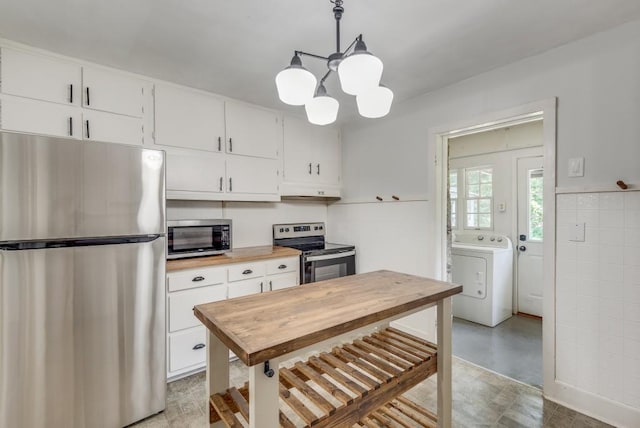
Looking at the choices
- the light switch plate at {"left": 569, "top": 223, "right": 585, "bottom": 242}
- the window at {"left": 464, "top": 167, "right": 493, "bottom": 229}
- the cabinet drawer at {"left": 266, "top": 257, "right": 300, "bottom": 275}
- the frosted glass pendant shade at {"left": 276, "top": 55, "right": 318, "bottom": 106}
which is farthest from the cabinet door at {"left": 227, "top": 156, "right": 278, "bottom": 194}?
the window at {"left": 464, "top": 167, "right": 493, "bottom": 229}

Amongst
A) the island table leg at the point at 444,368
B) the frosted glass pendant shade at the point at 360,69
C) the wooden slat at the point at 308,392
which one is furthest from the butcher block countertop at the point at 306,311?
the frosted glass pendant shade at the point at 360,69

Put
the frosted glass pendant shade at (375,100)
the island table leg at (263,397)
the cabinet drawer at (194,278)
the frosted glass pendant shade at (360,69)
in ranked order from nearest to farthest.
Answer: the island table leg at (263,397) < the frosted glass pendant shade at (360,69) < the frosted glass pendant shade at (375,100) < the cabinet drawer at (194,278)

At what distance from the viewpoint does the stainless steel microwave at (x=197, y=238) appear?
2.49 metres

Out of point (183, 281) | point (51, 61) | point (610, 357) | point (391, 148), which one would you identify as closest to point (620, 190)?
point (610, 357)

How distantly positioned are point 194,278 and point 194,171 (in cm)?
94

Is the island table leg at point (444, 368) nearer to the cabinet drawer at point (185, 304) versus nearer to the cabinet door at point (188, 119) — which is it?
the cabinet drawer at point (185, 304)

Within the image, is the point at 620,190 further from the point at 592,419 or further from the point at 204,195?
Answer: the point at 204,195

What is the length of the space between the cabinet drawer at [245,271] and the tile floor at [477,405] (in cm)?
77

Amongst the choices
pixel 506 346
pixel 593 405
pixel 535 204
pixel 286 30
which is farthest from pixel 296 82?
pixel 535 204

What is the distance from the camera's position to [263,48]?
6.43ft

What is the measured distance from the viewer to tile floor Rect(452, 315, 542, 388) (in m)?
2.40

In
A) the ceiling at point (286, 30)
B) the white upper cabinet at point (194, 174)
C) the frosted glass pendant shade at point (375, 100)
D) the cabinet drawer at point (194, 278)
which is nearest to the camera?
the frosted glass pendant shade at point (375, 100)

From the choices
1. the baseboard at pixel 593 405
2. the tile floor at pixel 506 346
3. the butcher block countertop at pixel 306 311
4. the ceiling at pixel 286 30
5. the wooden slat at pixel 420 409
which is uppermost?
the ceiling at pixel 286 30

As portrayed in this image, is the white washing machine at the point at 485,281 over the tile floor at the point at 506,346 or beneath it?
over
